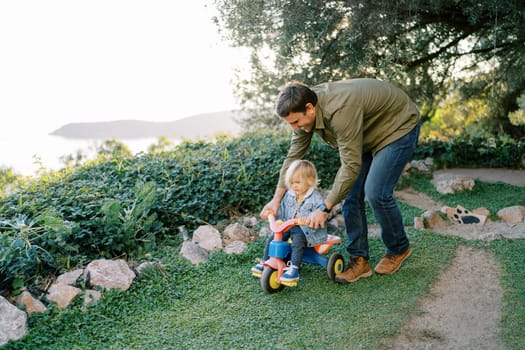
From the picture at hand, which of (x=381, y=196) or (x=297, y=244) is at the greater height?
(x=381, y=196)

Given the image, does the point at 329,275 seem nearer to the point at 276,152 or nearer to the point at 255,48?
the point at 276,152

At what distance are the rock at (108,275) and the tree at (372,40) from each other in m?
3.30

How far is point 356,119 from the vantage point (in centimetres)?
346

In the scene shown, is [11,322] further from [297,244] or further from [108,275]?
[297,244]

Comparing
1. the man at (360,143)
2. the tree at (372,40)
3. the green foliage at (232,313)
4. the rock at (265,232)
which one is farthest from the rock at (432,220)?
the tree at (372,40)

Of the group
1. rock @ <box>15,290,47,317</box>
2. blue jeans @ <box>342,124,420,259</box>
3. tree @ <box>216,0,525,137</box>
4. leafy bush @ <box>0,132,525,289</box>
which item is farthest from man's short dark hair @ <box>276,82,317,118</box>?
tree @ <box>216,0,525,137</box>

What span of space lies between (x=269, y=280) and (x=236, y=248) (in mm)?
838

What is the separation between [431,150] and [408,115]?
436cm

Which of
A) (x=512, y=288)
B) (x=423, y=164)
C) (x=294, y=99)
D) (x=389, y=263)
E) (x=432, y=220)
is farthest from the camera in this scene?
(x=423, y=164)

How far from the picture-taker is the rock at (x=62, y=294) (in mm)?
3596

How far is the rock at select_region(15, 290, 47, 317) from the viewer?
3494 mm

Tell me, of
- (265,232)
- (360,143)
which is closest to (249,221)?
(265,232)

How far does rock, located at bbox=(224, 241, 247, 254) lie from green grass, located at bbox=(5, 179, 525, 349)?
0.09 m

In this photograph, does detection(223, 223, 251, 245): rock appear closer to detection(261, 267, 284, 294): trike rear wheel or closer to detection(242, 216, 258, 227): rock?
detection(242, 216, 258, 227): rock
